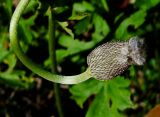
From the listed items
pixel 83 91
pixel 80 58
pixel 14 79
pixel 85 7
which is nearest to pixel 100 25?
pixel 85 7

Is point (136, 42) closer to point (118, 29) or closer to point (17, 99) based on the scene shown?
point (118, 29)

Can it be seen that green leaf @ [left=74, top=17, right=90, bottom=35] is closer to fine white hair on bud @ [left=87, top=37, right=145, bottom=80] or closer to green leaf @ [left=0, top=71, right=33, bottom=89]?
green leaf @ [left=0, top=71, right=33, bottom=89]

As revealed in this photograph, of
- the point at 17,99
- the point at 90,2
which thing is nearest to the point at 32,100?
the point at 17,99

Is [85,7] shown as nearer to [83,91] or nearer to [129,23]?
[129,23]

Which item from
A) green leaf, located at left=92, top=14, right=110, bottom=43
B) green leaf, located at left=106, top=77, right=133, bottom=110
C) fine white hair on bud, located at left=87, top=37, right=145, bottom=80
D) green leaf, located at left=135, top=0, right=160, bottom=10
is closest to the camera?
Answer: fine white hair on bud, located at left=87, top=37, right=145, bottom=80

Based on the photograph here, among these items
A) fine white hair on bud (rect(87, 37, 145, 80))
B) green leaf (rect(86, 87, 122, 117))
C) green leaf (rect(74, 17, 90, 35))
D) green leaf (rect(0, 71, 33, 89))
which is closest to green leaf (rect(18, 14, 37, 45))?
green leaf (rect(0, 71, 33, 89))
